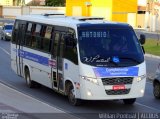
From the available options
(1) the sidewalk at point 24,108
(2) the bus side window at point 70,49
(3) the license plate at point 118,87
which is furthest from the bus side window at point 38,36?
(3) the license plate at point 118,87

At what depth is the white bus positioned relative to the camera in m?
14.7

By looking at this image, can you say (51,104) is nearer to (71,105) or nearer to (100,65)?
(71,105)

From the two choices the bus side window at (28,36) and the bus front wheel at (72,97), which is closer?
the bus front wheel at (72,97)

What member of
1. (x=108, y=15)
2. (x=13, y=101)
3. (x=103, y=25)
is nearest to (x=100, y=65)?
(x=103, y=25)

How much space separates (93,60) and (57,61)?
6.17 ft

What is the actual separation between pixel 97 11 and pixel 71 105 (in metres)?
73.2

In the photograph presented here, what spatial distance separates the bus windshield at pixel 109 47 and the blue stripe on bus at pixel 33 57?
8.29 ft

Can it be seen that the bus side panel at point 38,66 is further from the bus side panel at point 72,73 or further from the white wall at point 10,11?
the white wall at point 10,11

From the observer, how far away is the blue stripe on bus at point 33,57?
58.7ft

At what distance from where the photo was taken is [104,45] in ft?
50.7

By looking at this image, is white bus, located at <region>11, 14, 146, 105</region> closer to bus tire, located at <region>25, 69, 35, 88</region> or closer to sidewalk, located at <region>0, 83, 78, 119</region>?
sidewalk, located at <region>0, 83, 78, 119</region>

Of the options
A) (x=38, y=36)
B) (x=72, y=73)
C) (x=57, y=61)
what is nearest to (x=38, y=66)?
(x=38, y=36)

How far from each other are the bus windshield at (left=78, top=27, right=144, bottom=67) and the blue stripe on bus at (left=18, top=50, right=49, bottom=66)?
2.53 meters

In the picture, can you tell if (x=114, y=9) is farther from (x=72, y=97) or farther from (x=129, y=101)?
(x=72, y=97)
